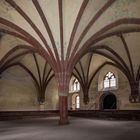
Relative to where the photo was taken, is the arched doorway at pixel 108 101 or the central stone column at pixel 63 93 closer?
the central stone column at pixel 63 93

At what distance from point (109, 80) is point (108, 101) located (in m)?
2.13

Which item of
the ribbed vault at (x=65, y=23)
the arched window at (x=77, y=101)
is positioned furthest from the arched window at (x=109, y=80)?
the ribbed vault at (x=65, y=23)

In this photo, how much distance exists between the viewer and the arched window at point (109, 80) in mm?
22453

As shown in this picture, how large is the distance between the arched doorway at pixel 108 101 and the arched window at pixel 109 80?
3.00ft

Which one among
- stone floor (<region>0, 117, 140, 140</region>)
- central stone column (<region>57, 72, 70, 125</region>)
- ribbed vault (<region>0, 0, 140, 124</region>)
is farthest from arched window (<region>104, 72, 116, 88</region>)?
stone floor (<region>0, 117, 140, 140</region>)

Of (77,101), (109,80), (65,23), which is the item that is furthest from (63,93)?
(77,101)

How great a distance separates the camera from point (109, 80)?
22750 mm

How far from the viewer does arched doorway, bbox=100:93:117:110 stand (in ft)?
73.6

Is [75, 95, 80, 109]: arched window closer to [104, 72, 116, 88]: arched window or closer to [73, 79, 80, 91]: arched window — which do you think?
[73, 79, 80, 91]: arched window

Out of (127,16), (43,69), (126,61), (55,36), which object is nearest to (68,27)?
(55,36)

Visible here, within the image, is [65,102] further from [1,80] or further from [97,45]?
[1,80]

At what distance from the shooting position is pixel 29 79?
2464 cm

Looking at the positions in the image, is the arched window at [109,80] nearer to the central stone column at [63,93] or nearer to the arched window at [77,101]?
the arched window at [77,101]

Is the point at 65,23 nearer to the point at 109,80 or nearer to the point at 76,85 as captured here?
the point at 109,80
